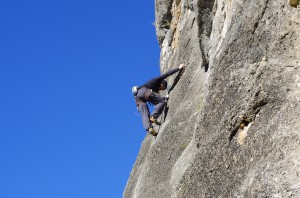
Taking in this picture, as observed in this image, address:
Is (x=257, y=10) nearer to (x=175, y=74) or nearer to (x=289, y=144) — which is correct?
(x=289, y=144)

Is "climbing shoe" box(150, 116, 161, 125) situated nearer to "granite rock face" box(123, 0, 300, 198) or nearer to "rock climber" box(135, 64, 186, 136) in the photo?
"rock climber" box(135, 64, 186, 136)

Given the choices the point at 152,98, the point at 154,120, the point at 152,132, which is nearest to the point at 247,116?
the point at 152,132

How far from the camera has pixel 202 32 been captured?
16.4m

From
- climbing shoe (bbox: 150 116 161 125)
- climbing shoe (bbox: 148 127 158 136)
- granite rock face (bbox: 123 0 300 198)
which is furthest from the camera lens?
climbing shoe (bbox: 150 116 161 125)

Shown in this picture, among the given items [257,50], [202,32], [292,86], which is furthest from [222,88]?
[202,32]

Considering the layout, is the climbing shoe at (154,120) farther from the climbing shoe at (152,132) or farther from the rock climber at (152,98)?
the climbing shoe at (152,132)

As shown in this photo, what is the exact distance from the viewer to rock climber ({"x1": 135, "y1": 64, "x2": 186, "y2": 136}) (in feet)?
62.3

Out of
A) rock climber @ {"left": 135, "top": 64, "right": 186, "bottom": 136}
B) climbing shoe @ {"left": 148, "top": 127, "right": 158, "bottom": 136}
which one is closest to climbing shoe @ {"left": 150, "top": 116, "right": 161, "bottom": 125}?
rock climber @ {"left": 135, "top": 64, "right": 186, "bottom": 136}

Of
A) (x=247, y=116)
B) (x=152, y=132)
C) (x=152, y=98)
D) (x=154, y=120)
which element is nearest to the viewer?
(x=247, y=116)

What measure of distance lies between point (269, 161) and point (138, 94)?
11629 millimetres

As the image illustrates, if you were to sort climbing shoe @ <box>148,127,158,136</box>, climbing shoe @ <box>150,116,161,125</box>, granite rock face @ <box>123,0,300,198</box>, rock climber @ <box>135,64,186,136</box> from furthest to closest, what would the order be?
rock climber @ <box>135,64,186,136</box>
climbing shoe @ <box>150,116,161,125</box>
climbing shoe @ <box>148,127,158,136</box>
granite rock face @ <box>123,0,300,198</box>

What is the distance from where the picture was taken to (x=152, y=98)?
1972 cm

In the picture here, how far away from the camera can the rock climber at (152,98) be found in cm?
1898

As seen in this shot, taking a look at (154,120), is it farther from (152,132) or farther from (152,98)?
(152,98)
